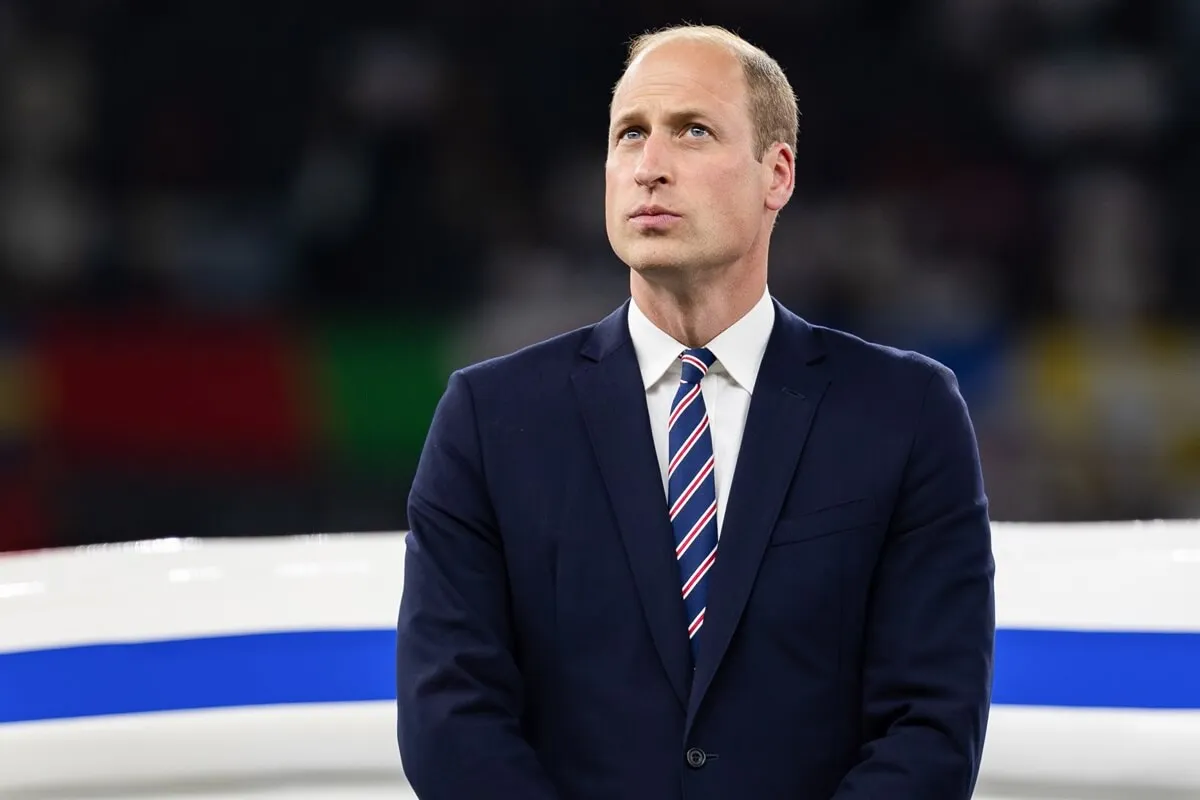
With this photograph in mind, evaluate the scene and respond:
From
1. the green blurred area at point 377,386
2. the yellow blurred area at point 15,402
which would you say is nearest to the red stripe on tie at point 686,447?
the green blurred area at point 377,386

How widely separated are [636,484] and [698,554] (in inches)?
3.0

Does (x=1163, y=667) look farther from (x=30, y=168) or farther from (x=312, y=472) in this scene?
(x=30, y=168)

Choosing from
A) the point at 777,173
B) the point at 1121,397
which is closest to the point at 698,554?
the point at 777,173

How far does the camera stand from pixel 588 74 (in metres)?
4.22

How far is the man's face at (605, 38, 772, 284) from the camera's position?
1.24 metres

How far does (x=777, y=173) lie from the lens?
1328 millimetres

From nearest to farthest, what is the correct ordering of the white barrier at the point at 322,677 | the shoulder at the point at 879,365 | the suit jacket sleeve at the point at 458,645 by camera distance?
the suit jacket sleeve at the point at 458,645 → the shoulder at the point at 879,365 → the white barrier at the point at 322,677

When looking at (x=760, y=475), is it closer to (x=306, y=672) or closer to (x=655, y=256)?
(x=655, y=256)

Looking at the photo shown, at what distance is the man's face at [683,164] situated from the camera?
1.24 m

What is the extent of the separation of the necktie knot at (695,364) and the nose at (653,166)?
15cm

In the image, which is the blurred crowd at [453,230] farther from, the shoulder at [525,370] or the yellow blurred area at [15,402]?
the shoulder at [525,370]

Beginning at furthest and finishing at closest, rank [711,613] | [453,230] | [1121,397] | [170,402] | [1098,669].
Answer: [453,230]
[1121,397]
[170,402]
[1098,669]
[711,613]

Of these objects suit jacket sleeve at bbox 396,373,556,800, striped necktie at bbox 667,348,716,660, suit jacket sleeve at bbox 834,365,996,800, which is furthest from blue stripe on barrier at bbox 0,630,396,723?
suit jacket sleeve at bbox 834,365,996,800

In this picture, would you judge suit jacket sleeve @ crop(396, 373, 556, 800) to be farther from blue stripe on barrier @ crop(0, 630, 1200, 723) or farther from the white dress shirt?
blue stripe on barrier @ crop(0, 630, 1200, 723)
